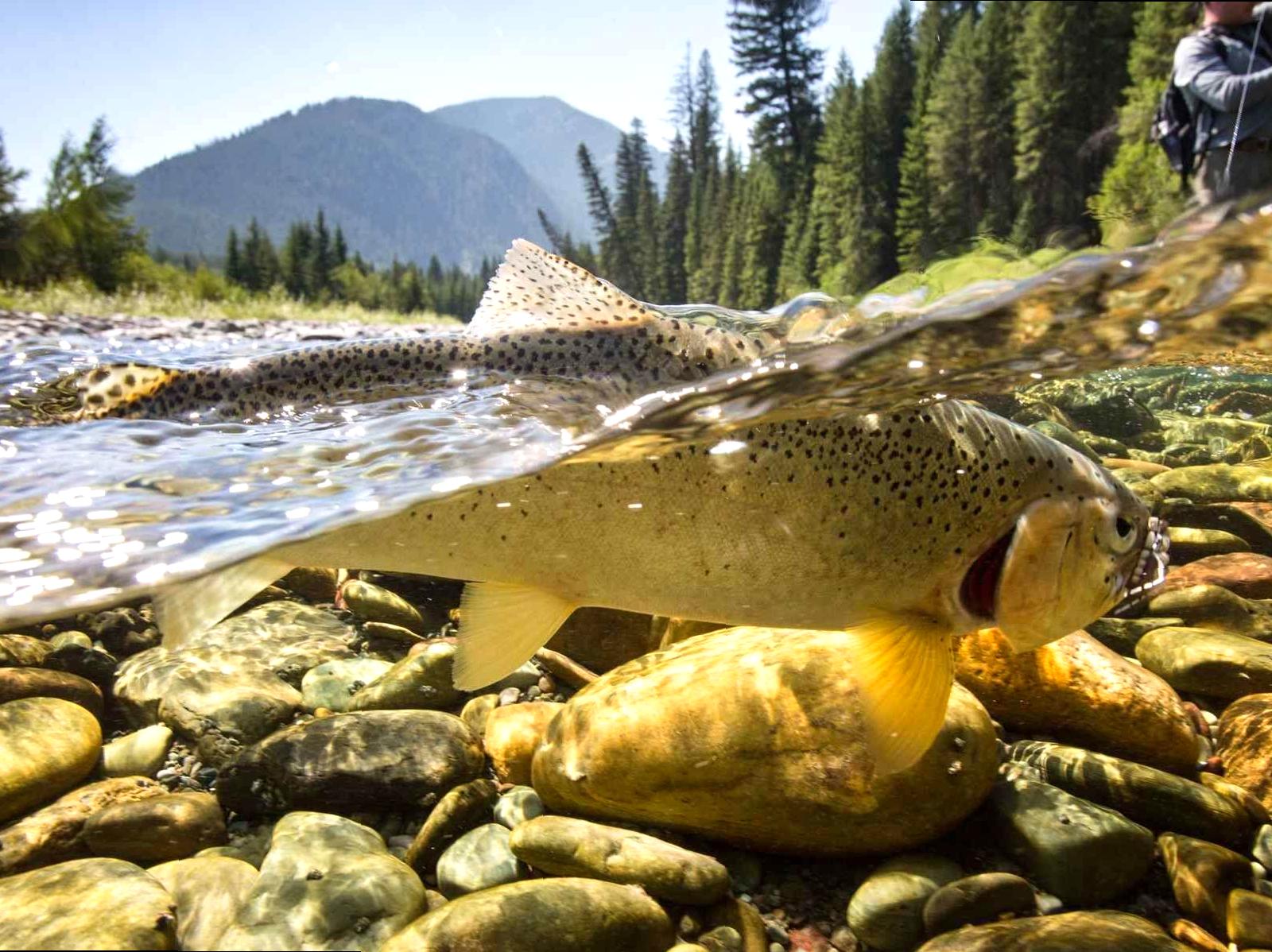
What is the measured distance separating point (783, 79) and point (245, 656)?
25.4 m

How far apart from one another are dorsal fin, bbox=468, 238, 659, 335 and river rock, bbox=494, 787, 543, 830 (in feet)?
6.37

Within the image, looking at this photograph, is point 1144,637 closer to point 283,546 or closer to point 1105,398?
point 1105,398

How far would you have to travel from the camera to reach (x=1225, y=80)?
14.0 feet

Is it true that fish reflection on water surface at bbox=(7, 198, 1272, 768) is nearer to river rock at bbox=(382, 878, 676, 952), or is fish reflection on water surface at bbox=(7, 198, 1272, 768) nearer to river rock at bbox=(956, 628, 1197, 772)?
river rock at bbox=(956, 628, 1197, 772)

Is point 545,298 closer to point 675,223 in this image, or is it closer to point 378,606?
point 378,606

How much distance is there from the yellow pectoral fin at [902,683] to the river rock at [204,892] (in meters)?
1.93

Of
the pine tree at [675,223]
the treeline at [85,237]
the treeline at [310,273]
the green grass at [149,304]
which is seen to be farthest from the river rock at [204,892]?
the treeline at [310,273]

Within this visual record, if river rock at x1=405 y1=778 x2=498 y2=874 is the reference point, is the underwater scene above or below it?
above

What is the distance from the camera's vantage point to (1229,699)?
136 inches

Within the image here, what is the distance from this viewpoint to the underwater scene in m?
2.21

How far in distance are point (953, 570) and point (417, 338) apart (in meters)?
2.41

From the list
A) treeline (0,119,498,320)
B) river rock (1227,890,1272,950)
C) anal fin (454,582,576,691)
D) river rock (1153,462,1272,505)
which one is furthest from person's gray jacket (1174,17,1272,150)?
treeline (0,119,498,320)

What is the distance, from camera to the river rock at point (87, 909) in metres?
1.67

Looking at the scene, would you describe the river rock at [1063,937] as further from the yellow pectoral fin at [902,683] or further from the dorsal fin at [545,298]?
the dorsal fin at [545,298]
